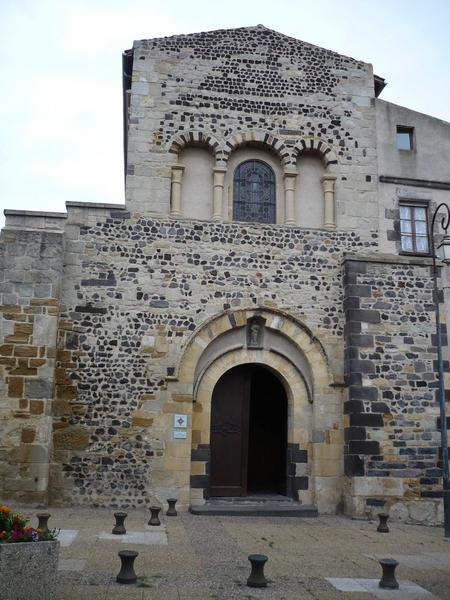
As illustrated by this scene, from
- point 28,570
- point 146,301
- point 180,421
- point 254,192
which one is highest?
point 254,192

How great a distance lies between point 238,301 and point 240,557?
19.0ft

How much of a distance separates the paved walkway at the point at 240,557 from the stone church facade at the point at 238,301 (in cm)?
115

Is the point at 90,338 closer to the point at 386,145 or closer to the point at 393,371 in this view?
the point at 393,371

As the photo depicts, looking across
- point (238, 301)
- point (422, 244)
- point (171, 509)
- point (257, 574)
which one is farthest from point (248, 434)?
point (257, 574)

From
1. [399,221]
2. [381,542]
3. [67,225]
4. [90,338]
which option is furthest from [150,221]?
[381,542]

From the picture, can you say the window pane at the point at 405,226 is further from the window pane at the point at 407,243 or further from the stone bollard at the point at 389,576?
the stone bollard at the point at 389,576

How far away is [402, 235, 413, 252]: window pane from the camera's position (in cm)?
1338

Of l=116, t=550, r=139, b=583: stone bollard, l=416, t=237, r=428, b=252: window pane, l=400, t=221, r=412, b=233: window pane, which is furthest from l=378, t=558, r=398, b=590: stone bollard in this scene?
l=400, t=221, r=412, b=233: window pane

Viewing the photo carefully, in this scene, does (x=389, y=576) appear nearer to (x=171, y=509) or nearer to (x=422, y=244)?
(x=171, y=509)

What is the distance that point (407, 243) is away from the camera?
13.4 meters

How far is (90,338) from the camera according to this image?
38.7ft

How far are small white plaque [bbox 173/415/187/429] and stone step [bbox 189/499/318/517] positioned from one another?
1503mm

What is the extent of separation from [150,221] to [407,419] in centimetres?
653

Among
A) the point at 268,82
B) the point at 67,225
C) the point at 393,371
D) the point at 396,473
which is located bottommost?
the point at 396,473
